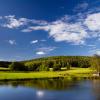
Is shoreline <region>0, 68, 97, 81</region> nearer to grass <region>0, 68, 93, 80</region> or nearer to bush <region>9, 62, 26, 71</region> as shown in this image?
grass <region>0, 68, 93, 80</region>

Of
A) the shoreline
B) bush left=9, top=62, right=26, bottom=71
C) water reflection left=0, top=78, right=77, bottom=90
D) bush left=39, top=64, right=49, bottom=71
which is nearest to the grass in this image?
the shoreline

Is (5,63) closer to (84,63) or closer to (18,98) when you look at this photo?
(84,63)

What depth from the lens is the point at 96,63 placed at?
119438mm

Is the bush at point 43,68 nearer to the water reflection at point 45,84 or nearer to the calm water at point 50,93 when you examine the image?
the water reflection at point 45,84

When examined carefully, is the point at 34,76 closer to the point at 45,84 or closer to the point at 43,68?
the point at 45,84

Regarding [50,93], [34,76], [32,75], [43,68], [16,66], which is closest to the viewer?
[50,93]

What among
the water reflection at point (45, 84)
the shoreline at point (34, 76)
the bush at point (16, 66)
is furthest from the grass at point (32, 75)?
the bush at point (16, 66)

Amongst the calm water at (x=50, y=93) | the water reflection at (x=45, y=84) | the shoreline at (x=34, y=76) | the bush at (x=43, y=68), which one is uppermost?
the bush at (x=43, y=68)

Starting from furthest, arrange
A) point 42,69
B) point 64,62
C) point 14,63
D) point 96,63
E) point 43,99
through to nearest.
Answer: point 64,62 → point 42,69 → point 14,63 → point 96,63 → point 43,99

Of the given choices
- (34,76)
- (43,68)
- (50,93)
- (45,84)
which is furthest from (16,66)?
(50,93)

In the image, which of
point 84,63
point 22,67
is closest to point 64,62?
point 84,63

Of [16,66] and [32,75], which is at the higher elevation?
[16,66]

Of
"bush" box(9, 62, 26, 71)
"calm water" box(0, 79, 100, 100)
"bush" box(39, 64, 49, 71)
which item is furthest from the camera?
"bush" box(39, 64, 49, 71)

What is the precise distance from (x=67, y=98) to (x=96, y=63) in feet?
257
